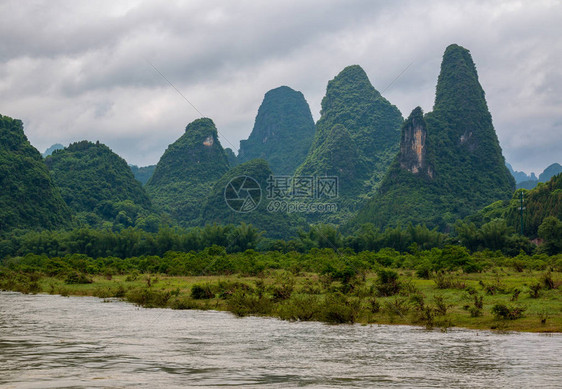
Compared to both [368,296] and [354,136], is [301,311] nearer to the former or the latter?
[368,296]

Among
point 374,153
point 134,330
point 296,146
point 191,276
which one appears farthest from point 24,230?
point 296,146

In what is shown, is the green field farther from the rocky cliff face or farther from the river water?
the rocky cliff face

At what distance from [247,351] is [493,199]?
266ft

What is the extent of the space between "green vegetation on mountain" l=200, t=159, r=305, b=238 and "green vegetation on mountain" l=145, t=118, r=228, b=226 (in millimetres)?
20191

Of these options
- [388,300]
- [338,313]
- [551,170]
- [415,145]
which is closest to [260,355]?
[338,313]

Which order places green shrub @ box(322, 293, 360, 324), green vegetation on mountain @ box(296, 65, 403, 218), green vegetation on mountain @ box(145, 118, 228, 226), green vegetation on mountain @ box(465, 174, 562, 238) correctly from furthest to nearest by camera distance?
green vegetation on mountain @ box(145, 118, 228, 226)
green vegetation on mountain @ box(296, 65, 403, 218)
green vegetation on mountain @ box(465, 174, 562, 238)
green shrub @ box(322, 293, 360, 324)

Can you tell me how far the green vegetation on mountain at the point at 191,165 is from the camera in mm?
107062

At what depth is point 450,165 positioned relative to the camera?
8750 cm

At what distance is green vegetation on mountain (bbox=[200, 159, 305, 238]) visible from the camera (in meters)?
78.9

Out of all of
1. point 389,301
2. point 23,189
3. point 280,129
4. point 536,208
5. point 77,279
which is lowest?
point 389,301

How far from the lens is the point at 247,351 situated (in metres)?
10.2

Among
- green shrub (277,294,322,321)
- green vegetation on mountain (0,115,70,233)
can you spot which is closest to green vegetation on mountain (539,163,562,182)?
green vegetation on mountain (0,115,70,233)

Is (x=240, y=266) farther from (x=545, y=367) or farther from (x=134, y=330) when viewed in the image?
(x=545, y=367)

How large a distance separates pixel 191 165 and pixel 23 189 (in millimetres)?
52101
